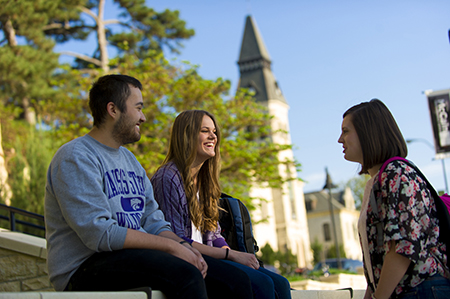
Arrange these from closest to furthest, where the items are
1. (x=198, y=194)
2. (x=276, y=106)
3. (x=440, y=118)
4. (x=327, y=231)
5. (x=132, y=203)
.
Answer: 1. (x=132, y=203)
2. (x=198, y=194)
3. (x=440, y=118)
4. (x=276, y=106)
5. (x=327, y=231)

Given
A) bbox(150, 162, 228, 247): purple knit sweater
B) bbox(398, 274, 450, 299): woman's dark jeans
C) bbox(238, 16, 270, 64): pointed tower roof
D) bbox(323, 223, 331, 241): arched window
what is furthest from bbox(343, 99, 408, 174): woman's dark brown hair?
bbox(323, 223, 331, 241): arched window

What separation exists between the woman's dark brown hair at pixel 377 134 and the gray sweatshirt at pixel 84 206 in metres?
1.40

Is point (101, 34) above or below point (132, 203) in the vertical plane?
above

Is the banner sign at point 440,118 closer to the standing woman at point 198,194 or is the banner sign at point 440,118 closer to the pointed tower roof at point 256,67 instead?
the standing woman at point 198,194

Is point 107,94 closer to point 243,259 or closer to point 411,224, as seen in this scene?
point 243,259

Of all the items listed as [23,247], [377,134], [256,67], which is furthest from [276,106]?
[377,134]

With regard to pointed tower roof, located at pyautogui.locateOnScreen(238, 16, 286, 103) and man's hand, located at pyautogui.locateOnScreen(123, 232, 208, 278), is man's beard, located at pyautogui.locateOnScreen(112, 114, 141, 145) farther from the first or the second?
pointed tower roof, located at pyautogui.locateOnScreen(238, 16, 286, 103)

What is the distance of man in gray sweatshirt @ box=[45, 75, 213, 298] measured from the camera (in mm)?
2561

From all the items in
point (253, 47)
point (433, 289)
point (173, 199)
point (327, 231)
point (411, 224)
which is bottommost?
point (327, 231)

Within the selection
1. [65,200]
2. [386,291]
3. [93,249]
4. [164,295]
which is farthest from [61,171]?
[386,291]

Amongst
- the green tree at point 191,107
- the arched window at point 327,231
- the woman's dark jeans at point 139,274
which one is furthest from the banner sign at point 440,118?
the arched window at point 327,231

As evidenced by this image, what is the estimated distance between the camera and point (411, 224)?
2623 mm

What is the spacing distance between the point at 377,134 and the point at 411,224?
0.62 meters

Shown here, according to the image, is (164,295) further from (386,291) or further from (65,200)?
(386,291)
